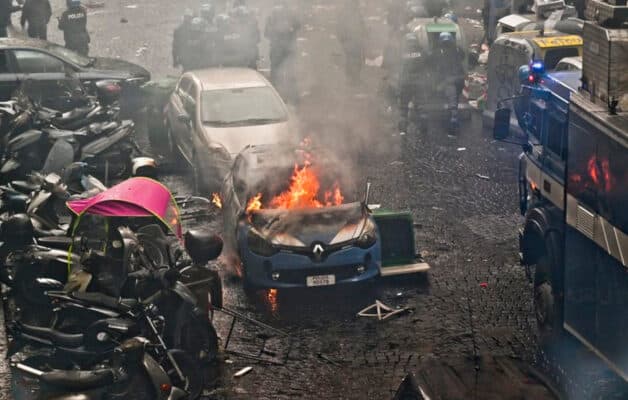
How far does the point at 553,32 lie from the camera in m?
19.8

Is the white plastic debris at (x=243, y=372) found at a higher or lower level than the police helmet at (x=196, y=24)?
lower

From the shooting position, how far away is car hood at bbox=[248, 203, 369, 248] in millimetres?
12414

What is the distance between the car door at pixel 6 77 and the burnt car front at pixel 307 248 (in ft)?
30.1

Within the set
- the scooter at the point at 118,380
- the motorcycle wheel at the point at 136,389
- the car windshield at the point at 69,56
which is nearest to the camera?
the scooter at the point at 118,380

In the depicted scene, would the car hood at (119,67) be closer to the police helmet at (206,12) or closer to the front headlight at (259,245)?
the police helmet at (206,12)

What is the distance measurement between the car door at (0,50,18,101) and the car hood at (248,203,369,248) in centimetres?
922

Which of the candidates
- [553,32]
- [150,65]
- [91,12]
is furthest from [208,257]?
[91,12]

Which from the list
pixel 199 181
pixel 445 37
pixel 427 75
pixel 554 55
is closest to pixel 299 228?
pixel 199 181

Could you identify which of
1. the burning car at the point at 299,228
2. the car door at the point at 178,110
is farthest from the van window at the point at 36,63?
the burning car at the point at 299,228

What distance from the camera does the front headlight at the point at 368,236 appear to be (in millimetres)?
12508

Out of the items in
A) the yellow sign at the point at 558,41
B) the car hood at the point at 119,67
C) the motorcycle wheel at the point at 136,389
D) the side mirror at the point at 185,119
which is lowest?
the car hood at the point at 119,67

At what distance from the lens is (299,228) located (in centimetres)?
1254

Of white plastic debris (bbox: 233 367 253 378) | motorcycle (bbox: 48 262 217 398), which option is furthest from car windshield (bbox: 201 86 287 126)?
motorcycle (bbox: 48 262 217 398)

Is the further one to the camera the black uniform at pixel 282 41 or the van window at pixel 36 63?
the black uniform at pixel 282 41
